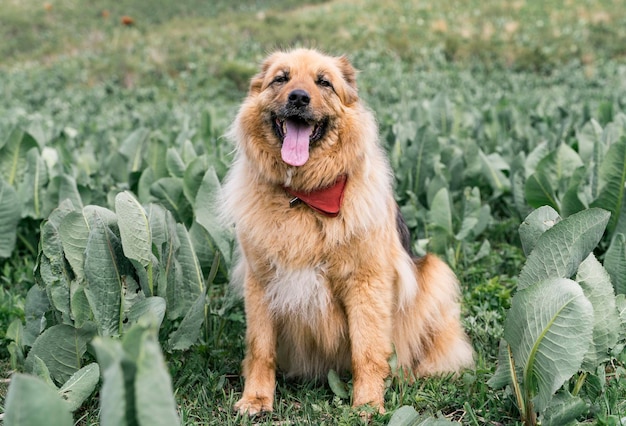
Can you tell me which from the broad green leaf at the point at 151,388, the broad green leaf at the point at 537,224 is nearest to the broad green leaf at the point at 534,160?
the broad green leaf at the point at 537,224

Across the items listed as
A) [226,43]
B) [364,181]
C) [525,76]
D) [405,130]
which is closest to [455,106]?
[405,130]

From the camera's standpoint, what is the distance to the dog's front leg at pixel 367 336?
3193 mm

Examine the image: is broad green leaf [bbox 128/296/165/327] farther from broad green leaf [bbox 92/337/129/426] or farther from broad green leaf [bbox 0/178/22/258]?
broad green leaf [bbox 0/178/22/258]

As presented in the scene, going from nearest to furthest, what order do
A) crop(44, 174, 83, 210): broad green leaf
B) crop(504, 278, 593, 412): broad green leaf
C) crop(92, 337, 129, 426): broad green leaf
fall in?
crop(92, 337, 129, 426): broad green leaf < crop(504, 278, 593, 412): broad green leaf < crop(44, 174, 83, 210): broad green leaf

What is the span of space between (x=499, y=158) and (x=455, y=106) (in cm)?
209

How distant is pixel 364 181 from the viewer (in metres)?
3.37

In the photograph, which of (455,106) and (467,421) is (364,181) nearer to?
(467,421)

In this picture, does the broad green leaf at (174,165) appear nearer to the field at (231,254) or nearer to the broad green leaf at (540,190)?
the field at (231,254)

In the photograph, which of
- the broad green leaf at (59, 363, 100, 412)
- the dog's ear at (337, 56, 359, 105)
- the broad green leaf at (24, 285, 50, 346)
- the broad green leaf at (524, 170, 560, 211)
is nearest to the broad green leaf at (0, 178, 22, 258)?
the broad green leaf at (24, 285, 50, 346)

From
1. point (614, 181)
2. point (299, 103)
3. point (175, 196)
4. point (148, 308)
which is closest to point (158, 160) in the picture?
point (175, 196)

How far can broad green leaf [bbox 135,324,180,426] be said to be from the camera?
4.75 ft

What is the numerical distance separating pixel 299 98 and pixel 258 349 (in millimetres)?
1281

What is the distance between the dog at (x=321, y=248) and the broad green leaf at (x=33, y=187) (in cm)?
211

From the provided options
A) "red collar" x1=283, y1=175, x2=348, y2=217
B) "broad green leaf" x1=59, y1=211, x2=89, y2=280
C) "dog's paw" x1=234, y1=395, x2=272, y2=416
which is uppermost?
"red collar" x1=283, y1=175, x2=348, y2=217
